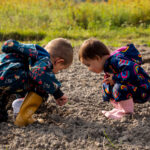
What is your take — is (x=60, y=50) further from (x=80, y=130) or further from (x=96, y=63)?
(x=80, y=130)

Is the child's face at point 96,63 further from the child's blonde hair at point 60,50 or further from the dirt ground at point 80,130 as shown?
the dirt ground at point 80,130

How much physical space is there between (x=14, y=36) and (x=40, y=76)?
4426mm

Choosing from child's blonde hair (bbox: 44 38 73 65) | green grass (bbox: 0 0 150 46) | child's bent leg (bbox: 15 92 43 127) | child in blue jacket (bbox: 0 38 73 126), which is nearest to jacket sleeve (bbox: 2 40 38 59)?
child in blue jacket (bbox: 0 38 73 126)

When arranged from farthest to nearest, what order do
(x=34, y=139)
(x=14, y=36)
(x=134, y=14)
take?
(x=134, y=14), (x=14, y=36), (x=34, y=139)

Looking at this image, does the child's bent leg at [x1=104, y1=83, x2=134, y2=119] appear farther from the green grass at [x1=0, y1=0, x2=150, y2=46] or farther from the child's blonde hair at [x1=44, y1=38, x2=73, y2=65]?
the green grass at [x1=0, y1=0, x2=150, y2=46]

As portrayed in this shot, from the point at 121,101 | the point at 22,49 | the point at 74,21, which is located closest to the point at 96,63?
the point at 121,101

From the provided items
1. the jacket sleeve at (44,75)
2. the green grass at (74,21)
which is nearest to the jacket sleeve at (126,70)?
the jacket sleeve at (44,75)

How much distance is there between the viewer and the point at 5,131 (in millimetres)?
2207

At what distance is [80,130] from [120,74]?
2.09 feet

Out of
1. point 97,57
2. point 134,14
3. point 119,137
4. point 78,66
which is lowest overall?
point 119,137

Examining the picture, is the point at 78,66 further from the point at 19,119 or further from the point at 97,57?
the point at 19,119

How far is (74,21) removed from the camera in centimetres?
742

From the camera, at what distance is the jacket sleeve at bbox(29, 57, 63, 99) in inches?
83.7

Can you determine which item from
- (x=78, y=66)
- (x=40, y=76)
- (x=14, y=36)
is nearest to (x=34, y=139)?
(x=40, y=76)
